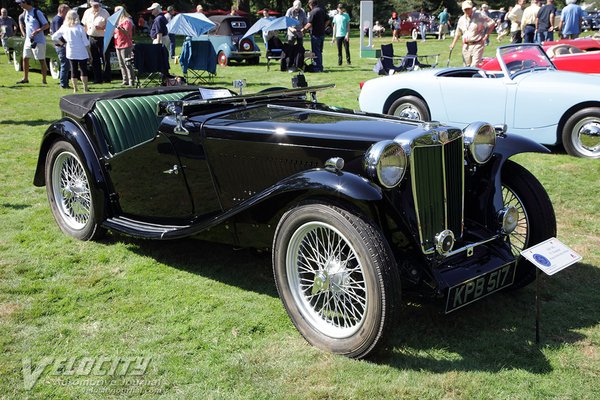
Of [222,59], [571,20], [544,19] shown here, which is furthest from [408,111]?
[222,59]

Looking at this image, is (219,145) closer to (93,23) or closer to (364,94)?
(364,94)

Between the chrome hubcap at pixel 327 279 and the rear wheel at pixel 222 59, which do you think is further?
the rear wheel at pixel 222 59

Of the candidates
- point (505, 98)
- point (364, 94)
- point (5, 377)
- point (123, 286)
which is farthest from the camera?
point (364, 94)

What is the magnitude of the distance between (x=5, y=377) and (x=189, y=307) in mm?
1141

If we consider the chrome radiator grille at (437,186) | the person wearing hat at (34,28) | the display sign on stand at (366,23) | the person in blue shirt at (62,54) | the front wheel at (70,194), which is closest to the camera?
the chrome radiator grille at (437,186)

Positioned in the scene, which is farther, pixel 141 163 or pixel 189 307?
pixel 141 163

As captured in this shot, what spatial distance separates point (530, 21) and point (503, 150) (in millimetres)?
13063

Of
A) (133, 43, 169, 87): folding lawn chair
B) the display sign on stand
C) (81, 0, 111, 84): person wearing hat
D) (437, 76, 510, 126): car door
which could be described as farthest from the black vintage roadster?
the display sign on stand

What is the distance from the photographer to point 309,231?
3352 mm

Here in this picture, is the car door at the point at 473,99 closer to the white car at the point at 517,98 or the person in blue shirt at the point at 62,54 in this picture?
the white car at the point at 517,98

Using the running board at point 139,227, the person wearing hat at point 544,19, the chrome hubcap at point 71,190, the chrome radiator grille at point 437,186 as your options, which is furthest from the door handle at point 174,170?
the person wearing hat at point 544,19

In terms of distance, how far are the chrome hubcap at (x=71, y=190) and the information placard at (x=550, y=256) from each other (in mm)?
3420

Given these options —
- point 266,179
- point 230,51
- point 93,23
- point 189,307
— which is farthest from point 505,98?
point 230,51

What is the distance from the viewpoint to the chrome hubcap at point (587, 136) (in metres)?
7.20
